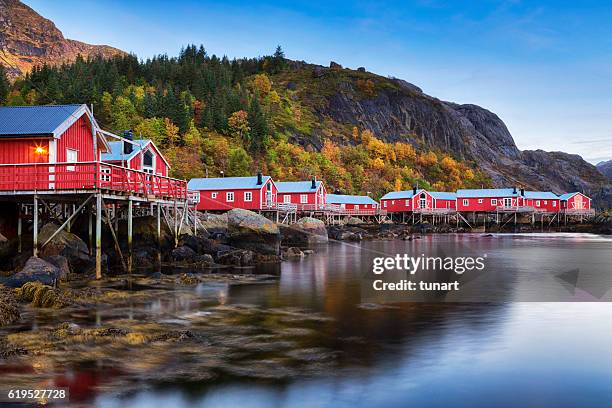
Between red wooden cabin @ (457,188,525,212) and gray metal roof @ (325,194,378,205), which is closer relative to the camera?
gray metal roof @ (325,194,378,205)

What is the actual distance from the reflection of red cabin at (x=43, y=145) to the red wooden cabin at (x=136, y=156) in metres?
10.4

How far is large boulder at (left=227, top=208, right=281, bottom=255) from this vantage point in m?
39.8

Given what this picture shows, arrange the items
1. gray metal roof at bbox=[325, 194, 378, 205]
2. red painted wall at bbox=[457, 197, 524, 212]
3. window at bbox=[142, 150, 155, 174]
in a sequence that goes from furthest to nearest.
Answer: red painted wall at bbox=[457, 197, 524, 212]
gray metal roof at bbox=[325, 194, 378, 205]
window at bbox=[142, 150, 155, 174]

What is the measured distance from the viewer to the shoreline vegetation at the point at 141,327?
1151 cm

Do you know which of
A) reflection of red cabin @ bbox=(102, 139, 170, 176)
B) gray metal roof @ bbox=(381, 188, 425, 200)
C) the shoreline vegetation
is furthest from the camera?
gray metal roof @ bbox=(381, 188, 425, 200)

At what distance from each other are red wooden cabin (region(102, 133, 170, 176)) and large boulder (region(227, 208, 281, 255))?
918 cm

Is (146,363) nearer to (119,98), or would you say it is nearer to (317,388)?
(317,388)

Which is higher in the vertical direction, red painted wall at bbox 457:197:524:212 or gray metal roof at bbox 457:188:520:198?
gray metal roof at bbox 457:188:520:198

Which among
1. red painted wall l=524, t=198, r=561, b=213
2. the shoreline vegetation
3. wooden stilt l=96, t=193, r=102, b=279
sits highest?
red painted wall l=524, t=198, r=561, b=213

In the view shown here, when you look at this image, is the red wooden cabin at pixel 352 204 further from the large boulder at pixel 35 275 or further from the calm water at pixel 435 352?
the large boulder at pixel 35 275

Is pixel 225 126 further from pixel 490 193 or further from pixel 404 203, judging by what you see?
pixel 490 193

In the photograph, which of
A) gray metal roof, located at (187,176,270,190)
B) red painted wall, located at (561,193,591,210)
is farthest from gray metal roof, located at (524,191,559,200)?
gray metal roof, located at (187,176,270,190)

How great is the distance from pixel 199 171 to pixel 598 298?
70502 mm

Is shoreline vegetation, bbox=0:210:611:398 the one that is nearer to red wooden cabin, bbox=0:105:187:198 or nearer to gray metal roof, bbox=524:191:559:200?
red wooden cabin, bbox=0:105:187:198
